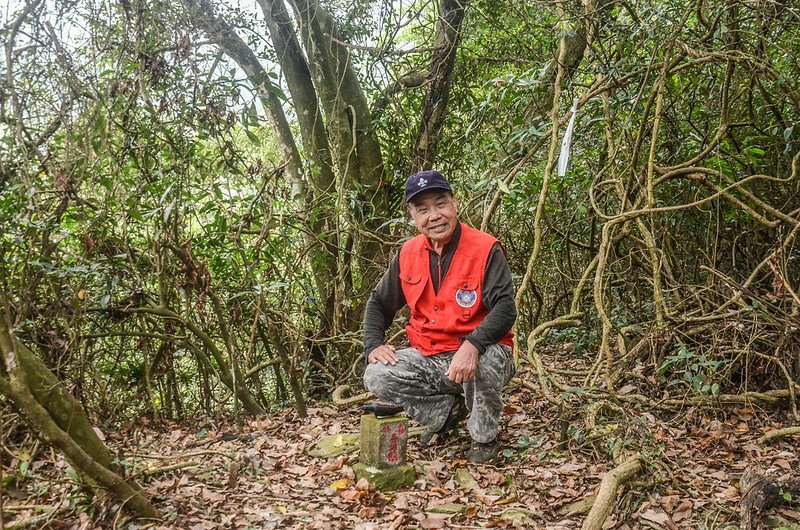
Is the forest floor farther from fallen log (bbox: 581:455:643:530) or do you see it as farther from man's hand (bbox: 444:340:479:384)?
man's hand (bbox: 444:340:479:384)

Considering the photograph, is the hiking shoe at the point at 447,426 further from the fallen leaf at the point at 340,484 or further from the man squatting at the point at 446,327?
the fallen leaf at the point at 340,484

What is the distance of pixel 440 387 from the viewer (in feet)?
14.0

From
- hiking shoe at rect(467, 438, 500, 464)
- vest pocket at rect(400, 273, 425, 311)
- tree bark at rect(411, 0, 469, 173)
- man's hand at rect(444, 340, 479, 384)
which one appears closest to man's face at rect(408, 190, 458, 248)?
vest pocket at rect(400, 273, 425, 311)

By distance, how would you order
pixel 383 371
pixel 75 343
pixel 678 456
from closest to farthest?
1. pixel 678 456
2. pixel 383 371
3. pixel 75 343

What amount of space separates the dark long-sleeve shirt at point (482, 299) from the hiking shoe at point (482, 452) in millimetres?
678

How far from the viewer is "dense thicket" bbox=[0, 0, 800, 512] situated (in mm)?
4359

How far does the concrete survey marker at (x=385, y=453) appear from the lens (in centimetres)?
368

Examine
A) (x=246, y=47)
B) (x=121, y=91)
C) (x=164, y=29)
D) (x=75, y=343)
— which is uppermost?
(x=246, y=47)

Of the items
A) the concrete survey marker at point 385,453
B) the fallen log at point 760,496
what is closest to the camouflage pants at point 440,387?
the concrete survey marker at point 385,453

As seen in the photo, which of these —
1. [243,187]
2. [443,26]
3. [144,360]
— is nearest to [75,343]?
[144,360]

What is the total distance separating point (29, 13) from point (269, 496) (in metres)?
3.34

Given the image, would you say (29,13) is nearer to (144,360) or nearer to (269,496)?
(144,360)

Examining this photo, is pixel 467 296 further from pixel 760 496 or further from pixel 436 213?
pixel 760 496

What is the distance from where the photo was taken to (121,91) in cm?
437
